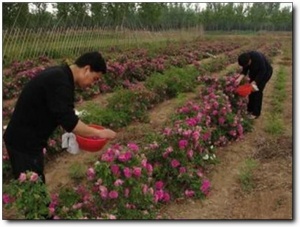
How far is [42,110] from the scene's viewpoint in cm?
288

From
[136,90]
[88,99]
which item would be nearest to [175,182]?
[136,90]

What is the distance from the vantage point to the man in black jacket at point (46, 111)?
2.73 metres

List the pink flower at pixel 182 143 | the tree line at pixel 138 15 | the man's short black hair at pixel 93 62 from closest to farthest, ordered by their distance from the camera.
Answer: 1. the man's short black hair at pixel 93 62
2. the pink flower at pixel 182 143
3. the tree line at pixel 138 15

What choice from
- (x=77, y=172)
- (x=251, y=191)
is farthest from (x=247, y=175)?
(x=77, y=172)

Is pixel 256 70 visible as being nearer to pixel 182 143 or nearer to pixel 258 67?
pixel 258 67

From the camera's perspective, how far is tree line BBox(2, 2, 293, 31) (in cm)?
1026

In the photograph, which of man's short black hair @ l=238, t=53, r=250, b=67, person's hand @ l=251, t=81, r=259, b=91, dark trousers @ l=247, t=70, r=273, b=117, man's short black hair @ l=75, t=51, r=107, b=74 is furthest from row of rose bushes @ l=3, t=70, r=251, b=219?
dark trousers @ l=247, t=70, r=273, b=117

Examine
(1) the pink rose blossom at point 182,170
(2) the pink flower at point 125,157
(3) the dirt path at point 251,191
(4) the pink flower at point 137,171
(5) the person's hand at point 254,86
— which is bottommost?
(3) the dirt path at point 251,191

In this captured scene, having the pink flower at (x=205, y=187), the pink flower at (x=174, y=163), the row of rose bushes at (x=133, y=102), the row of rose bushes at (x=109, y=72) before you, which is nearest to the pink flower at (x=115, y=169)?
the pink flower at (x=174, y=163)

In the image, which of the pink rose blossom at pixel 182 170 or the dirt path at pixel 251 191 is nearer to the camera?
the dirt path at pixel 251 191

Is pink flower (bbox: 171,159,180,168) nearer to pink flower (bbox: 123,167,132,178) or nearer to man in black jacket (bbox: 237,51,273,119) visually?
pink flower (bbox: 123,167,132,178)

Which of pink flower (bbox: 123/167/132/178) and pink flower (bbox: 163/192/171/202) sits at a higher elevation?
pink flower (bbox: 123/167/132/178)

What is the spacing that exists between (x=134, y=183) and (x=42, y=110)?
89cm

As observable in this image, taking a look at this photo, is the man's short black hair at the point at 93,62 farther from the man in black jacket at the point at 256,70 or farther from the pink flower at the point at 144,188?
the man in black jacket at the point at 256,70
